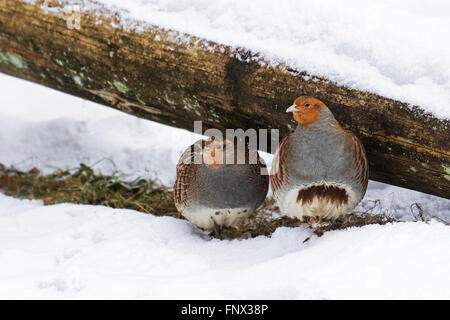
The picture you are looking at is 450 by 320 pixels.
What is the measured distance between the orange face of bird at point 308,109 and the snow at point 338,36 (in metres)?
0.22

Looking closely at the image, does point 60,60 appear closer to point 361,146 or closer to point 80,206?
point 80,206

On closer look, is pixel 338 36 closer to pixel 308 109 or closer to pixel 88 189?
pixel 308 109

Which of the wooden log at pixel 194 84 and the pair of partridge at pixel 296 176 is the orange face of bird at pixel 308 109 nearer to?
the pair of partridge at pixel 296 176

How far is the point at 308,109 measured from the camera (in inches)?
91.0

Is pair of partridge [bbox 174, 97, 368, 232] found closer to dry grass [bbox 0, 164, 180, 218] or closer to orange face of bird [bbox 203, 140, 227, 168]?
orange face of bird [bbox 203, 140, 227, 168]

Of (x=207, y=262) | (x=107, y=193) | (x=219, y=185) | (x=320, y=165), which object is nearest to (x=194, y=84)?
(x=219, y=185)

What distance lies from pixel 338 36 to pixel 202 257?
1203 millimetres

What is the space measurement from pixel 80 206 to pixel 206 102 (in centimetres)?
96

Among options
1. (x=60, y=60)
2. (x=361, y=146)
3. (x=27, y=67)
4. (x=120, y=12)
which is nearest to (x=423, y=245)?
(x=361, y=146)

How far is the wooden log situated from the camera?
2430 millimetres

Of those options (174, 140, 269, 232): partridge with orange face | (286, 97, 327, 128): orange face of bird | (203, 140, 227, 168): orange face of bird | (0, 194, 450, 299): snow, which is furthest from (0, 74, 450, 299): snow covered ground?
(286, 97, 327, 128): orange face of bird

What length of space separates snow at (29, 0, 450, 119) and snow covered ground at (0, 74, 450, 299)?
2.14 feet
